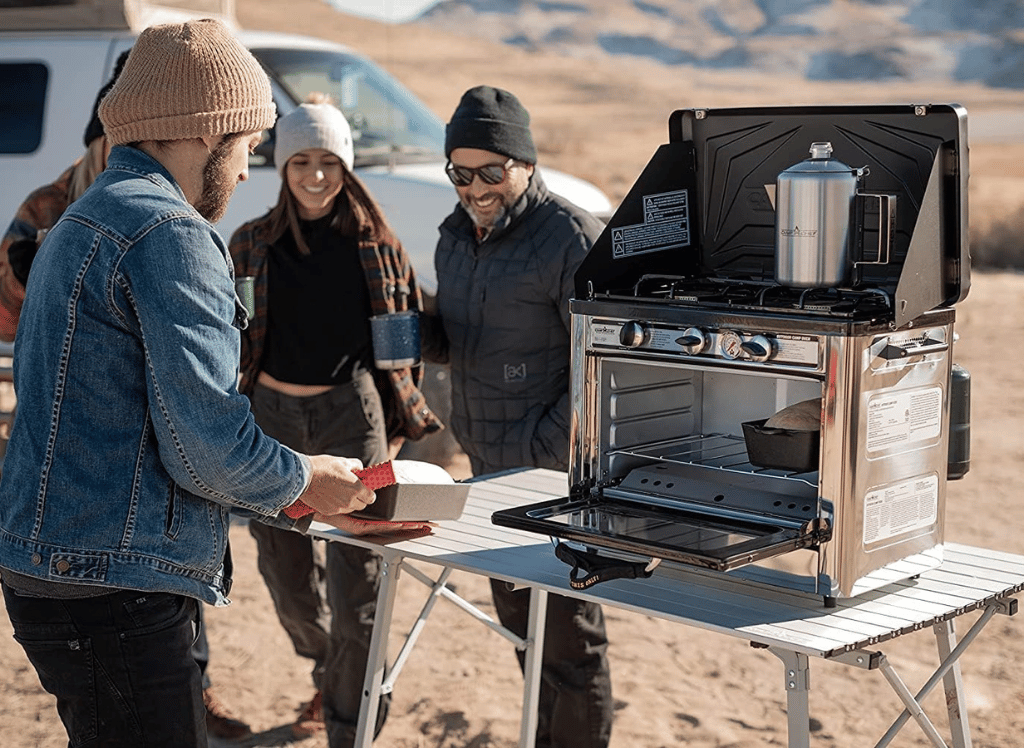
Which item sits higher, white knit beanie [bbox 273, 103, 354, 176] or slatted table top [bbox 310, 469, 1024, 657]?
white knit beanie [bbox 273, 103, 354, 176]

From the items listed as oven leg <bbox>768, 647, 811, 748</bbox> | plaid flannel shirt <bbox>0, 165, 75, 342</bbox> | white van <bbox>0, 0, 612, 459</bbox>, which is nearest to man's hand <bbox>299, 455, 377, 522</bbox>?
oven leg <bbox>768, 647, 811, 748</bbox>

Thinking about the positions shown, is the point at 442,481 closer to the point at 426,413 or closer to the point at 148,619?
the point at 148,619

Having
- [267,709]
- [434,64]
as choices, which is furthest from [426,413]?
[434,64]

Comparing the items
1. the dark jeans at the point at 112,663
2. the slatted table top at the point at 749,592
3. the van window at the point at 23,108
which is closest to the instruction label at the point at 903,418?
the slatted table top at the point at 749,592

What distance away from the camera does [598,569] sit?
2.79 metres

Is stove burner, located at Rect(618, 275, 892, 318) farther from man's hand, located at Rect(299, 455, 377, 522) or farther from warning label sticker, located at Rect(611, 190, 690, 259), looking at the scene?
man's hand, located at Rect(299, 455, 377, 522)

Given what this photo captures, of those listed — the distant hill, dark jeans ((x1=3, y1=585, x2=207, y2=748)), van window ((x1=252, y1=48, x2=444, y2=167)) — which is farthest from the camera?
the distant hill

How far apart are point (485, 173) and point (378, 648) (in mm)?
1427

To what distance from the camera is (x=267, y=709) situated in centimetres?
497

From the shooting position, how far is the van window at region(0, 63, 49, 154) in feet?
25.5

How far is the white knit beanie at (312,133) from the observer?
4.31 metres

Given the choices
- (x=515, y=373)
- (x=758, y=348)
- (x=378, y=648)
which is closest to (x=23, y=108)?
(x=515, y=373)

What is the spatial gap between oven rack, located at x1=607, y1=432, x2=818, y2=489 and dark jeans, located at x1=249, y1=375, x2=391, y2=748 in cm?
144

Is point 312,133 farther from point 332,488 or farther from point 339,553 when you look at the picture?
point 332,488
